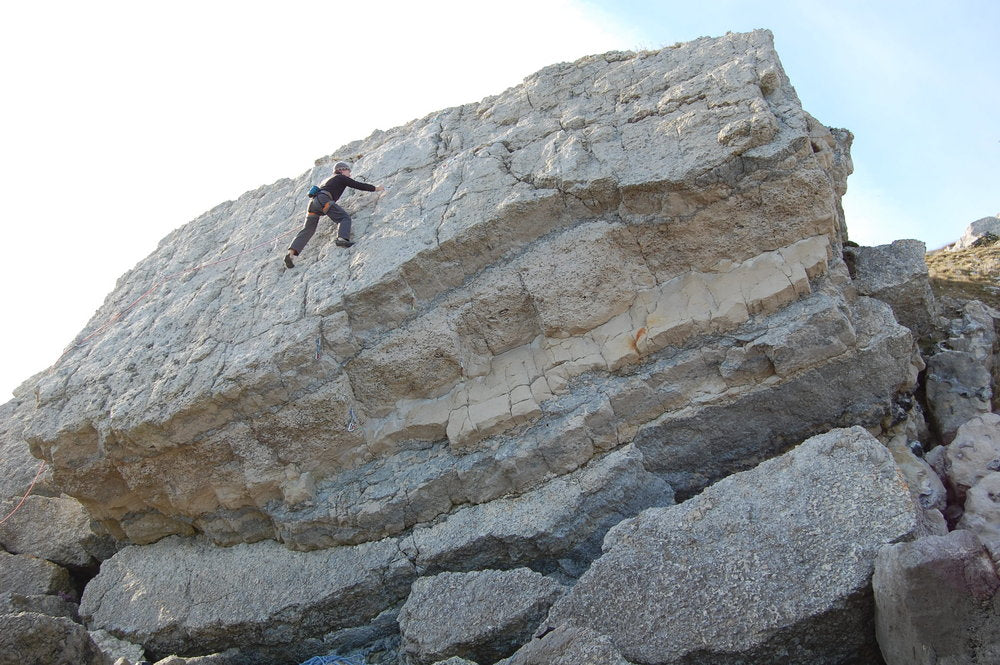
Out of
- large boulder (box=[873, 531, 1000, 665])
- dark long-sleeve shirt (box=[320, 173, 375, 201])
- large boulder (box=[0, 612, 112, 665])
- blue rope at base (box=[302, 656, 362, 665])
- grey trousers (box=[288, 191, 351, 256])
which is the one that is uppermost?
dark long-sleeve shirt (box=[320, 173, 375, 201])

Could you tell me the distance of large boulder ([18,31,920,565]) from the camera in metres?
6.14

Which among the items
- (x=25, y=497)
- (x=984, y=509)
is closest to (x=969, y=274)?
(x=984, y=509)

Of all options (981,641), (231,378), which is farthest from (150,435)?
(981,641)

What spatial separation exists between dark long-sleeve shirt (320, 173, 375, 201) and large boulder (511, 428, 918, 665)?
4.59 m

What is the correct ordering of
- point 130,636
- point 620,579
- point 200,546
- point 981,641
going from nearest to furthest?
point 981,641 < point 620,579 < point 130,636 < point 200,546

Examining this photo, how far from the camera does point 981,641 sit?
12.8 feet

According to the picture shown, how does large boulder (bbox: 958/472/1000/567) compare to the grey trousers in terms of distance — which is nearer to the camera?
large boulder (bbox: 958/472/1000/567)

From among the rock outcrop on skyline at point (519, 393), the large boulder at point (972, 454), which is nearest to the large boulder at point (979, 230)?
the rock outcrop on skyline at point (519, 393)

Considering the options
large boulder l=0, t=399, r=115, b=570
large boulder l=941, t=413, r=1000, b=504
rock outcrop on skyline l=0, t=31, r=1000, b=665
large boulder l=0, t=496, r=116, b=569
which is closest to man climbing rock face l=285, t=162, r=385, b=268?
rock outcrop on skyline l=0, t=31, r=1000, b=665

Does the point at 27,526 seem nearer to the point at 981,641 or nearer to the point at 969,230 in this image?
the point at 981,641

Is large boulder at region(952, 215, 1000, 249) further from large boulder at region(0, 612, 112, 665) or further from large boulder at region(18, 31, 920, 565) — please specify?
large boulder at region(0, 612, 112, 665)

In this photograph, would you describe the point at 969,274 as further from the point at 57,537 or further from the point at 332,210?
the point at 57,537

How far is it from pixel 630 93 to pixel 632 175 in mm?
1385

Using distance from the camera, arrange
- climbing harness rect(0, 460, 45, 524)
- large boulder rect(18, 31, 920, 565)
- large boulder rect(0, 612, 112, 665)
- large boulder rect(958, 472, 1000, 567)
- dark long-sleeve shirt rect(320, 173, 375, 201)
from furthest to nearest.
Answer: climbing harness rect(0, 460, 45, 524) → dark long-sleeve shirt rect(320, 173, 375, 201) → large boulder rect(18, 31, 920, 565) → large boulder rect(958, 472, 1000, 567) → large boulder rect(0, 612, 112, 665)
